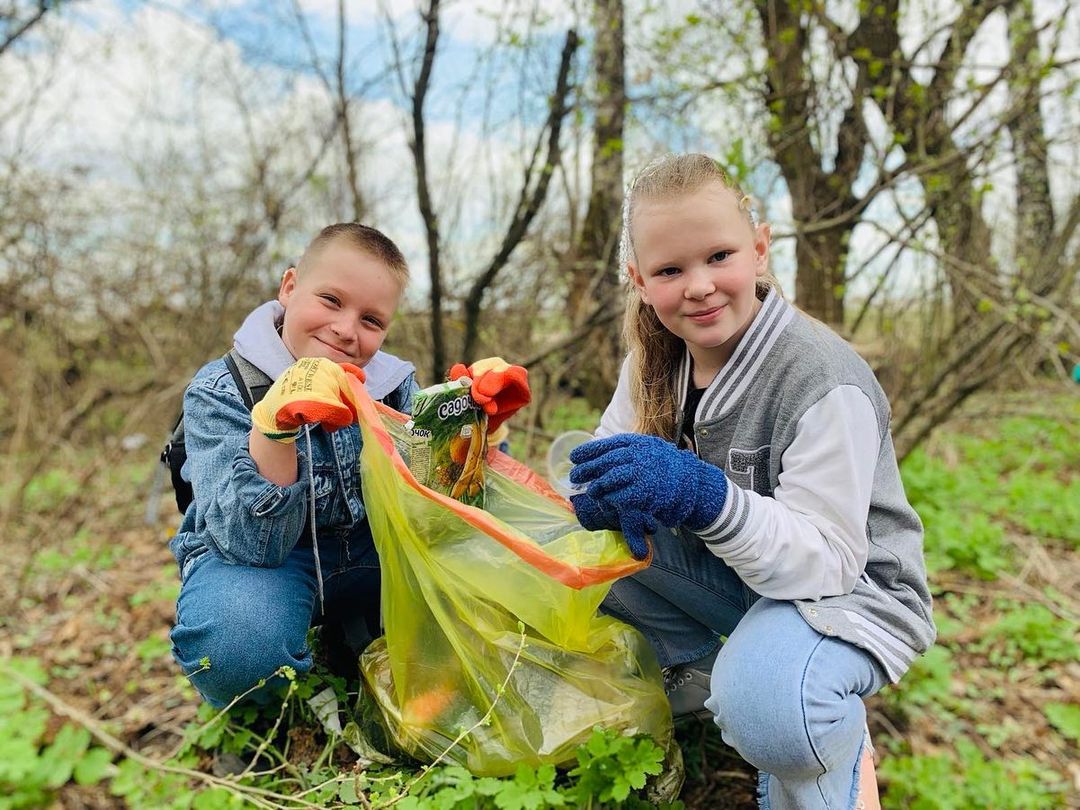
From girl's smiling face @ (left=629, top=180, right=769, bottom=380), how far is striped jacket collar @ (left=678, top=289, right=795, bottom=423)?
0.11 feet

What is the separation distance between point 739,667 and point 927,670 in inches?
64.4

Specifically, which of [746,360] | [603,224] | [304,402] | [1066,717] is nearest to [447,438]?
[304,402]

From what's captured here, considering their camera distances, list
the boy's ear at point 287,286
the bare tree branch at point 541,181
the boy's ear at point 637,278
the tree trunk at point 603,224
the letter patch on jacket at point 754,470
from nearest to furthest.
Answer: the letter patch on jacket at point 754,470 < the boy's ear at point 637,278 < the boy's ear at point 287,286 < the bare tree branch at point 541,181 < the tree trunk at point 603,224

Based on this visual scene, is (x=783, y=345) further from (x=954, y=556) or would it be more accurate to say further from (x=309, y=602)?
(x=954, y=556)

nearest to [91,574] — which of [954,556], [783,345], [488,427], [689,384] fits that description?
[488,427]

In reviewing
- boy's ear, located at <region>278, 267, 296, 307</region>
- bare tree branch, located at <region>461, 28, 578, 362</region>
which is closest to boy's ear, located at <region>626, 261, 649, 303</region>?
boy's ear, located at <region>278, 267, 296, 307</region>

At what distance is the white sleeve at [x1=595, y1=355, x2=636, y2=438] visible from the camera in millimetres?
1998

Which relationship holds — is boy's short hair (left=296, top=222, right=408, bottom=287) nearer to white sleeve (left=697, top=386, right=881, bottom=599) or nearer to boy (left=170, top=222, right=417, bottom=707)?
boy (left=170, top=222, right=417, bottom=707)

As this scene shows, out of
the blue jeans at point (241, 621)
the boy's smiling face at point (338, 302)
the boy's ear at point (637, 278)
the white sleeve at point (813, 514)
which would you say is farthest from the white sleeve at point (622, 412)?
the blue jeans at point (241, 621)

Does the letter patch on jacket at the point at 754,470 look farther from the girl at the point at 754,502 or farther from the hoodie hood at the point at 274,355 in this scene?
the hoodie hood at the point at 274,355

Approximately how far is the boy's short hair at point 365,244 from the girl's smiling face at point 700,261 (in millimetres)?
598

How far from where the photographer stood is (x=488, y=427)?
186cm

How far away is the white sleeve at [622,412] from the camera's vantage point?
2.00m

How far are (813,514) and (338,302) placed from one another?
3.78ft
